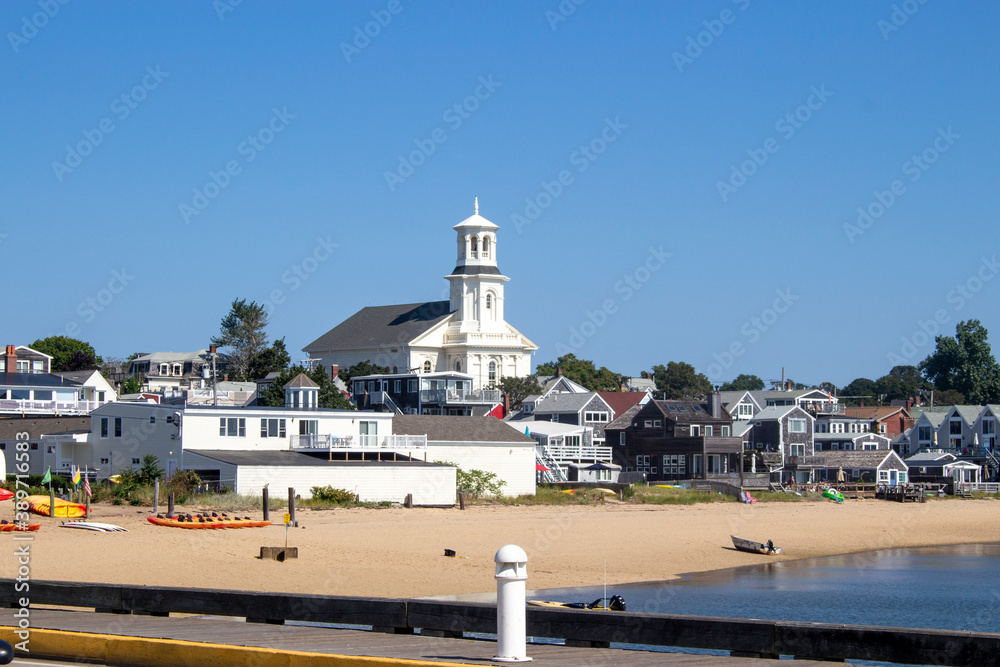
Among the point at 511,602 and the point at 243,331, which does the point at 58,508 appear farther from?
the point at 243,331

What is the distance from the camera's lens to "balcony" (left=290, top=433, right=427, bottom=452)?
56.2 meters

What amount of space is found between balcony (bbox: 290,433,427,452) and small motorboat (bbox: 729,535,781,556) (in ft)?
65.0

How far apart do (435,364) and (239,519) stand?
75.0 metres

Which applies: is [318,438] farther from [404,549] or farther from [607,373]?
[607,373]

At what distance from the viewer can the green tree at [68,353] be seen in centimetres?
12688

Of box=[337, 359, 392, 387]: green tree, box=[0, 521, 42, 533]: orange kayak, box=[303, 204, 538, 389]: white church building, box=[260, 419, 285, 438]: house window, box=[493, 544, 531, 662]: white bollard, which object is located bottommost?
box=[0, 521, 42, 533]: orange kayak

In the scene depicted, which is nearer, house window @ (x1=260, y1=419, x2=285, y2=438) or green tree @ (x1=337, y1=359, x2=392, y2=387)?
house window @ (x1=260, y1=419, x2=285, y2=438)

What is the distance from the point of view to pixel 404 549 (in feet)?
120

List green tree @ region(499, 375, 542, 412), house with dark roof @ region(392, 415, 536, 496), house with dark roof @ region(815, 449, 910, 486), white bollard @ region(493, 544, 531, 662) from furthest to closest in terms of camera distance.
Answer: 1. green tree @ region(499, 375, 542, 412)
2. house with dark roof @ region(815, 449, 910, 486)
3. house with dark roof @ region(392, 415, 536, 496)
4. white bollard @ region(493, 544, 531, 662)

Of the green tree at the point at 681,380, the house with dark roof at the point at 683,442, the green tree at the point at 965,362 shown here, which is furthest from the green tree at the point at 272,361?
the green tree at the point at 965,362

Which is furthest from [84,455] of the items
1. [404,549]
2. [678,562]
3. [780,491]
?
[780,491]

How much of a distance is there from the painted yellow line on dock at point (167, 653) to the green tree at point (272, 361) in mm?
108289

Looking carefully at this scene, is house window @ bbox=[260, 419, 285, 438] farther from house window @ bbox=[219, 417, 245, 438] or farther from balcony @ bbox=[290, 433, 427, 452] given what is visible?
house window @ bbox=[219, 417, 245, 438]

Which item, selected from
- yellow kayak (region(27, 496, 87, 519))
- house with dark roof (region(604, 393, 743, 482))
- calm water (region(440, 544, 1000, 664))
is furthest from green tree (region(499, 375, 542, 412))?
yellow kayak (region(27, 496, 87, 519))
